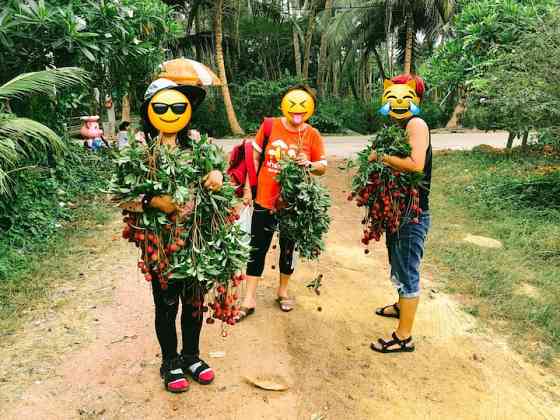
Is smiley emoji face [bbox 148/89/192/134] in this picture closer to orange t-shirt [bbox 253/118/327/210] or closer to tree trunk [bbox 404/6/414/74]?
orange t-shirt [bbox 253/118/327/210]

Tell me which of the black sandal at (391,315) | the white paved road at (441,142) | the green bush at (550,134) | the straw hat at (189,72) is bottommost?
the black sandal at (391,315)

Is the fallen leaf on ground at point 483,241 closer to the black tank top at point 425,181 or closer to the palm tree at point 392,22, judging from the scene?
the black tank top at point 425,181

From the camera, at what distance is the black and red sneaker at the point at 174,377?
3.18 m

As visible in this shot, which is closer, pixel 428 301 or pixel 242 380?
pixel 242 380

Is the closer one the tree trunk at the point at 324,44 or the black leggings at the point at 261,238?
the black leggings at the point at 261,238

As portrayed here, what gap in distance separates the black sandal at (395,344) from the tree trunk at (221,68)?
46.0 ft

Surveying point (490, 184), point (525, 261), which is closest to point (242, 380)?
point (525, 261)

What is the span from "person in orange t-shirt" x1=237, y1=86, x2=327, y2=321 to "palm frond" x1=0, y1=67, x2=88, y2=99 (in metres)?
3.01

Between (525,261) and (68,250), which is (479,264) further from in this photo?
(68,250)

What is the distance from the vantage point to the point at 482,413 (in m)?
3.23

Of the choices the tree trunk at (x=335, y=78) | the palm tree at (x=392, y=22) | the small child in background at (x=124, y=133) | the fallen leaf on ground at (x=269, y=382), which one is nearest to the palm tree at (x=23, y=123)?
the small child in background at (x=124, y=133)

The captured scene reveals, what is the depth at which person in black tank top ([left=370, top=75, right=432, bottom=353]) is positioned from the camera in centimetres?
352

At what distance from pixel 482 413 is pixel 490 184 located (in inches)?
278

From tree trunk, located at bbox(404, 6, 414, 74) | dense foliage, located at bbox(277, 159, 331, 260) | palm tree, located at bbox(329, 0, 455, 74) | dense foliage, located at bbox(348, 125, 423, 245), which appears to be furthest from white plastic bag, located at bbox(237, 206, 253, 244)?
tree trunk, located at bbox(404, 6, 414, 74)
